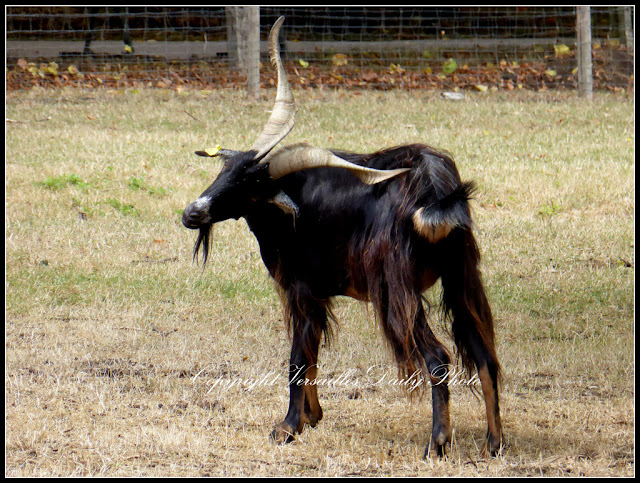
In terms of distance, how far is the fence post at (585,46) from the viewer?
1371 centimetres

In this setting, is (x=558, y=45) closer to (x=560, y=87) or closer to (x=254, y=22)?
(x=560, y=87)

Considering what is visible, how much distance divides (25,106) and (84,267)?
6.63 meters

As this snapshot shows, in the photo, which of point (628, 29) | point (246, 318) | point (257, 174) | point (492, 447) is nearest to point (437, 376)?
point (492, 447)

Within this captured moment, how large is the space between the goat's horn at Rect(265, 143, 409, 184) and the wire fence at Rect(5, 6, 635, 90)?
417 inches

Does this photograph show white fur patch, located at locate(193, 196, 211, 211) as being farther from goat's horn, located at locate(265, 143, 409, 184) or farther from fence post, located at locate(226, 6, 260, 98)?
fence post, located at locate(226, 6, 260, 98)

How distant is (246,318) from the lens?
6.59 metres

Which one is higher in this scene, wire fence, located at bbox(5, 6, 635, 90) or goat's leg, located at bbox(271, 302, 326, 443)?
wire fence, located at bbox(5, 6, 635, 90)

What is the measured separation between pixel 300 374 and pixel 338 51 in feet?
44.4

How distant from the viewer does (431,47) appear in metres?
17.2

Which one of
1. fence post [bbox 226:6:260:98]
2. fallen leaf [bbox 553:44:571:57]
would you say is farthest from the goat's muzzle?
fallen leaf [bbox 553:44:571:57]

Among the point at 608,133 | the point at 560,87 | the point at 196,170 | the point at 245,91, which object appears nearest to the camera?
the point at 196,170

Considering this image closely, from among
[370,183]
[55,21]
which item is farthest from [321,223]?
[55,21]

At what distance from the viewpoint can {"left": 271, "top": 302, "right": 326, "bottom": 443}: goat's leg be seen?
15.1 ft

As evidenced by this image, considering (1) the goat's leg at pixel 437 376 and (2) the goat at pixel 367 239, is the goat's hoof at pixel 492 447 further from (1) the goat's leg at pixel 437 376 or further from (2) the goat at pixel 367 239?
(1) the goat's leg at pixel 437 376
